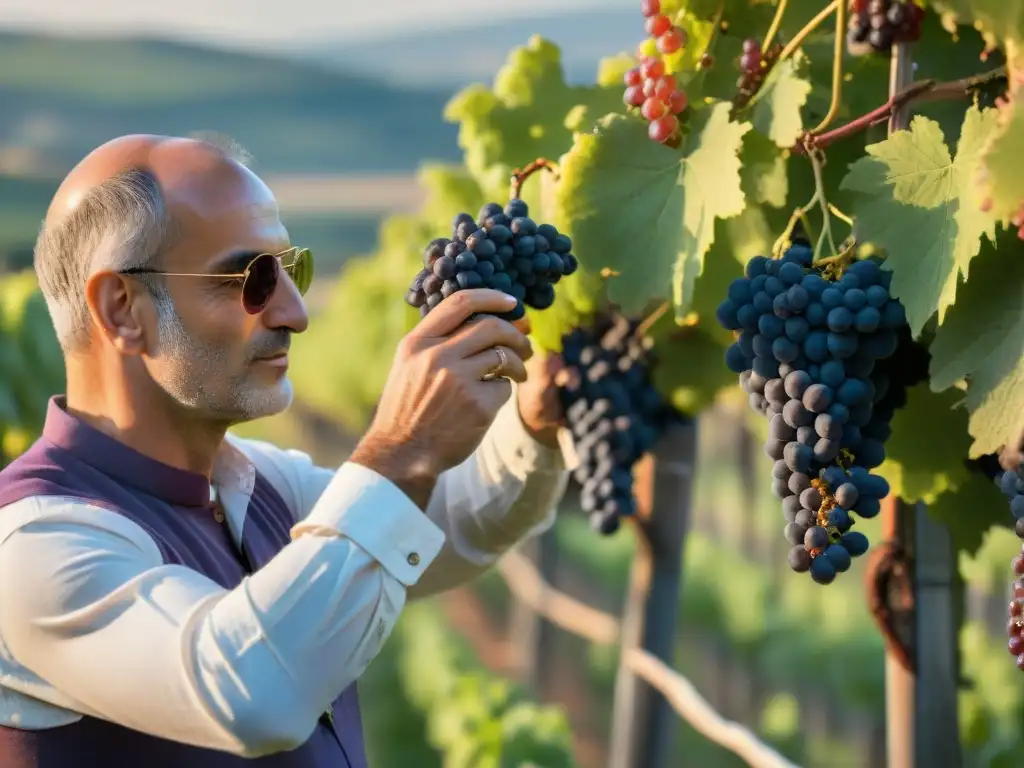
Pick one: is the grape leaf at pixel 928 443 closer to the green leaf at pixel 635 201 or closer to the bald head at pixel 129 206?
the green leaf at pixel 635 201

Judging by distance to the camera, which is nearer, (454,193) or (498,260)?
(498,260)

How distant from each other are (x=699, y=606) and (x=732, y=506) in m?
14.9

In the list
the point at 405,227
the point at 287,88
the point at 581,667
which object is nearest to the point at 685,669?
the point at 581,667

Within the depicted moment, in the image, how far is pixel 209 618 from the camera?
160cm

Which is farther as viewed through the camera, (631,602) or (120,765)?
(631,602)

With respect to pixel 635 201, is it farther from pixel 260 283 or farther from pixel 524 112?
pixel 524 112

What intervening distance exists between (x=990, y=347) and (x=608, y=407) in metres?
1.21

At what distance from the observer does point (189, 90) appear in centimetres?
4316

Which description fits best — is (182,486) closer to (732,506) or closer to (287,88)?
(732,506)

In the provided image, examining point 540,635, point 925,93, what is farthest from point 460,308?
point 540,635

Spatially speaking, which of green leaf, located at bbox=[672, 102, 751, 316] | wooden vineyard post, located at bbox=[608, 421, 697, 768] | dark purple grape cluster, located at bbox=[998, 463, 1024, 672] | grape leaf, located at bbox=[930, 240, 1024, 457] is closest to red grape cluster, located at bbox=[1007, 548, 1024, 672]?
dark purple grape cluster, located at bbox=[998, 463, 1024, 672]

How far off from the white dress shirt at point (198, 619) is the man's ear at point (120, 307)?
293 millimetres

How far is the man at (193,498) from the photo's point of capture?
1602 mm

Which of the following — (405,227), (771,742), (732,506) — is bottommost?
(732,506)
